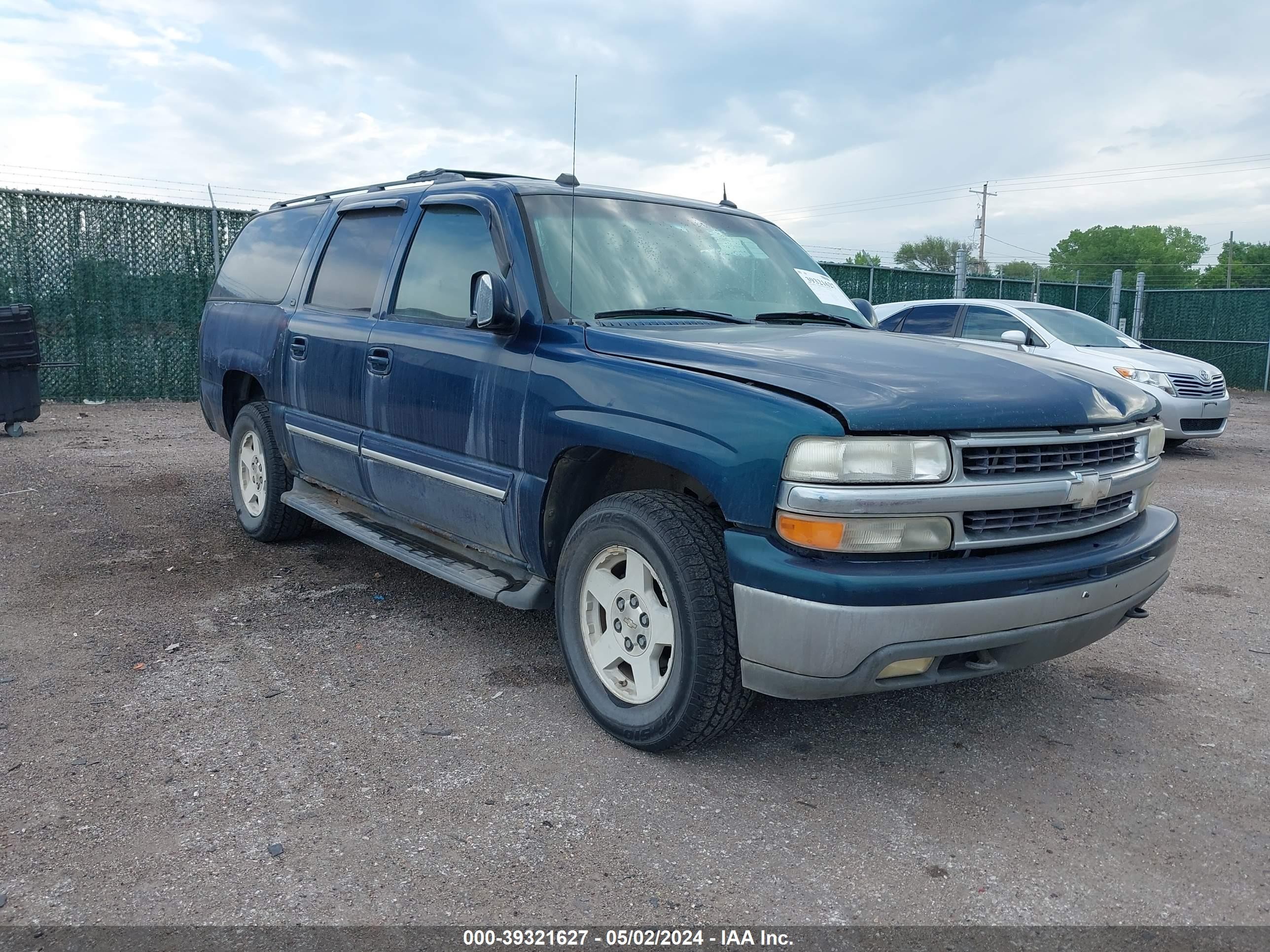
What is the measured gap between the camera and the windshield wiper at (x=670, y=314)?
3619 millimetres

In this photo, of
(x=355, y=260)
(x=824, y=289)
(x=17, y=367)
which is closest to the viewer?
(x=824, y=289)

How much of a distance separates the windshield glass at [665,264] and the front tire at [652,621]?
0.88 m

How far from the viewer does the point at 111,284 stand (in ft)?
40.0

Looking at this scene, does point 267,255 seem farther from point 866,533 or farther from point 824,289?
point 866,533

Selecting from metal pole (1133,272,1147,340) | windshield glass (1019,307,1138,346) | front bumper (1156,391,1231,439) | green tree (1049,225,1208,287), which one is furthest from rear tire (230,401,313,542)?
green tree (1049,225,1208,287)

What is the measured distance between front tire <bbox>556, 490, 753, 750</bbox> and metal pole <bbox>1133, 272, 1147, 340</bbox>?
64.2 feet

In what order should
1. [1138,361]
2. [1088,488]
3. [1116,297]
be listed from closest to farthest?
[1088,488], [1138,361], [1116,297]

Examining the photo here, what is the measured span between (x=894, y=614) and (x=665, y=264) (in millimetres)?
1842

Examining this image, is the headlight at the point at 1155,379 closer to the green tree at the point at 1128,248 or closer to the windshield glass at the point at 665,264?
the windshield glass at the point at 665,264

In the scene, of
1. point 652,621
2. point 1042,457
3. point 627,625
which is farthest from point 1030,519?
point 627,625

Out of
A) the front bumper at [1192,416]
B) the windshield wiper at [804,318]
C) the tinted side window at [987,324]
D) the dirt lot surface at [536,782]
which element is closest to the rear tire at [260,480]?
the dirt lot surface at [536,782]

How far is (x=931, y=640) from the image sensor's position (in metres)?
2.69

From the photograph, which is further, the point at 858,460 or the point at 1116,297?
the point at 1116,297

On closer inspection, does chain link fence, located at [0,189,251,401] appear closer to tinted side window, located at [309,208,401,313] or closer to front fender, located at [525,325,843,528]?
tinted side window, located at [309,208,401,313]
